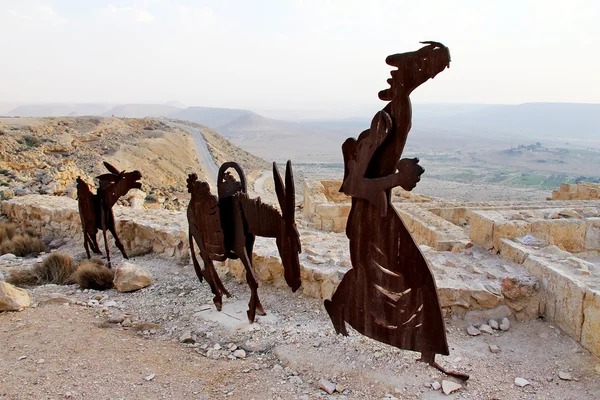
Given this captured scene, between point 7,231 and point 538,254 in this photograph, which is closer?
point 538,254

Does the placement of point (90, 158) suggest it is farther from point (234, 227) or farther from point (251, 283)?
point (251, 283)

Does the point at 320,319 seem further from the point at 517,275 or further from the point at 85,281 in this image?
the point at 85,281

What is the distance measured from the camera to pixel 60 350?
382 centimetres

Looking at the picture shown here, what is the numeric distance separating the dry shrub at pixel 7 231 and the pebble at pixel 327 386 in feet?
23.3

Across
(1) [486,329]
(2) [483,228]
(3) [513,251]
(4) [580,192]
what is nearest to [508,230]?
(2) [483,228]

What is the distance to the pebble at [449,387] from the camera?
3.26 m

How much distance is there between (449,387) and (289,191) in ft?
6.81

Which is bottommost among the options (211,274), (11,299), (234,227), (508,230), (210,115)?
(11,299)

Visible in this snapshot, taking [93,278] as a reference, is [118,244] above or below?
above

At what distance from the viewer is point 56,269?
595cm

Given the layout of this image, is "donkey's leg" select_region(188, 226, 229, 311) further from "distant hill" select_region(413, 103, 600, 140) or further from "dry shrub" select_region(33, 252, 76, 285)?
"distant hill" select_region(413, 103, 600, 140)

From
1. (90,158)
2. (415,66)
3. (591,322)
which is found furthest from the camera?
(90,158)

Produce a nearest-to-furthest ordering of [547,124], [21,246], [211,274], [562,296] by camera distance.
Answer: [562,296] < [211,274] < [21,246] < [547,124]

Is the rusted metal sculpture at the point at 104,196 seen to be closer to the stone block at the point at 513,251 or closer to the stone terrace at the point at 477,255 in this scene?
the stone terrace at the point at 477,255
